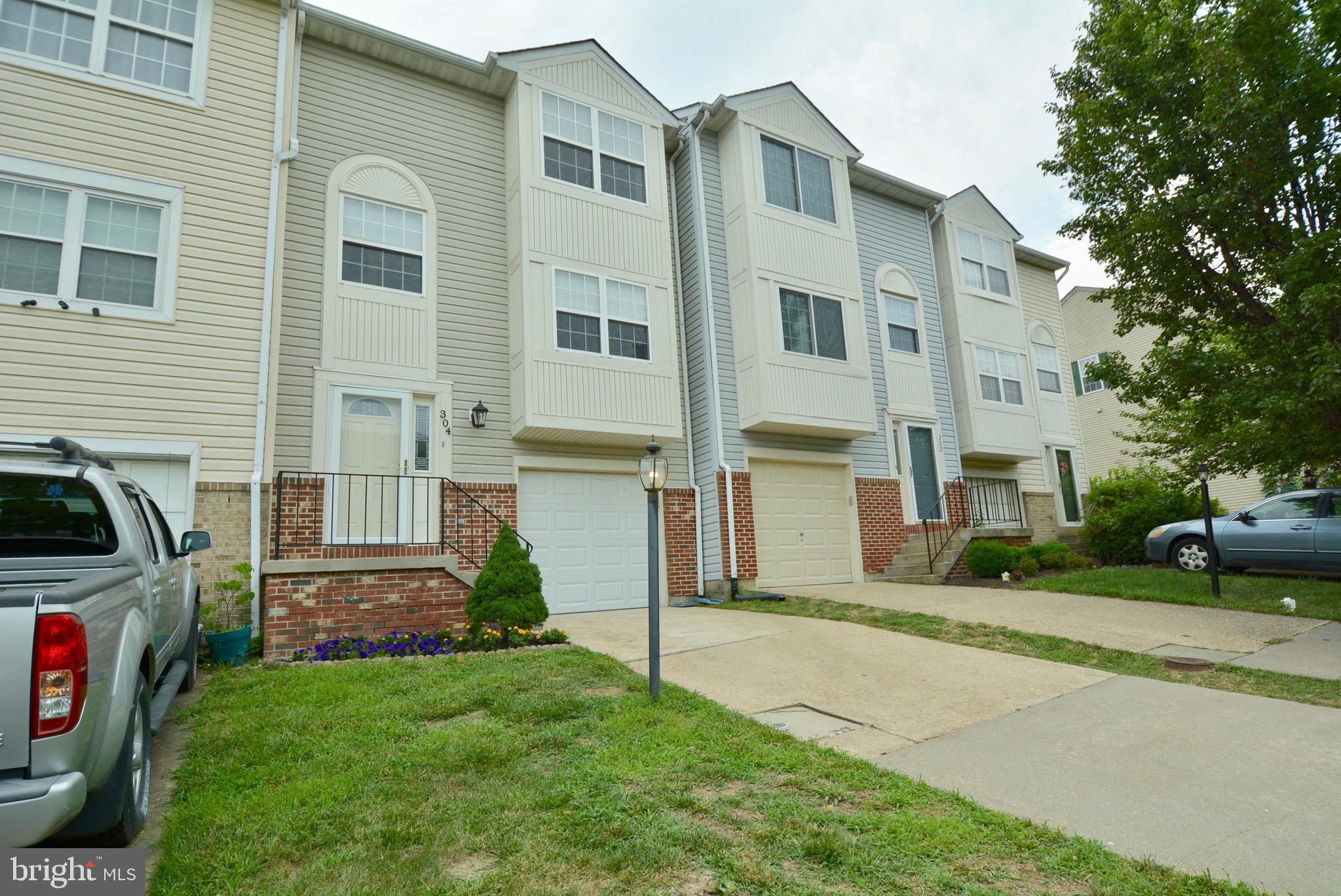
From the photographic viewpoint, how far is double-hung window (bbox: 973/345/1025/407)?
16188mm

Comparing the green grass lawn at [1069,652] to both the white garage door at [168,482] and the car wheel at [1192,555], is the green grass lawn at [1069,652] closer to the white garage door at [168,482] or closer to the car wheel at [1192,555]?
the car wheel at [1192,555]

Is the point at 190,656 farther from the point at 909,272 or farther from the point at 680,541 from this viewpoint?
the point at 909,272

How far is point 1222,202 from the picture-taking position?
8180 mm

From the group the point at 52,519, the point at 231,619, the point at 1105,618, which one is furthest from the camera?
the point at 1105,618

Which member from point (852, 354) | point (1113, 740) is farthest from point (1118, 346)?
point (1113, 740)

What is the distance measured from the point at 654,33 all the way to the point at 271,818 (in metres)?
12.2

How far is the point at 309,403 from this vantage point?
925 cm

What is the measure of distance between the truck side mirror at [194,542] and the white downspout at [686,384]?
25.7 feet

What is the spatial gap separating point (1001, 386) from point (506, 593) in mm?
13326

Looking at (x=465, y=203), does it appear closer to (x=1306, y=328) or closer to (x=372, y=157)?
(x=372, y=157)

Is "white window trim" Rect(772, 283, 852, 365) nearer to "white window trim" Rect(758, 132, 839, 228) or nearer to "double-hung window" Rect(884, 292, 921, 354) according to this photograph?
"white window trim" Rect(758, 132, 839, 228)

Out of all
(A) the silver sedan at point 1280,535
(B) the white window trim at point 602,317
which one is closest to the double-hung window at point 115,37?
(B) the white window trim at point 602,317

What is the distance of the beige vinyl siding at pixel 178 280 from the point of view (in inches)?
301

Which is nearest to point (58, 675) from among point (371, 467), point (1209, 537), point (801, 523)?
point (371, 467)
